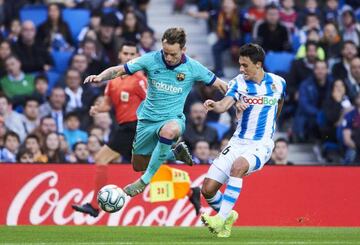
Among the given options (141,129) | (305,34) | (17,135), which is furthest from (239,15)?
(141,129)

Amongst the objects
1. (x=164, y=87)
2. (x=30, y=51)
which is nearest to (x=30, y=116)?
(x=30, y=51)

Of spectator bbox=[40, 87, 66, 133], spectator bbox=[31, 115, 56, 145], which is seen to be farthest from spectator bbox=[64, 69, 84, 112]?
spectator bbox=[31, 115, 56, 145]

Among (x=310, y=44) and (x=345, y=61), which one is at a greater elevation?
(x=310, y=44)

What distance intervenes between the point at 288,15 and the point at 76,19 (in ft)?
13.1

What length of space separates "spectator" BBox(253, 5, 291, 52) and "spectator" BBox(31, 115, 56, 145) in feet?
15.4

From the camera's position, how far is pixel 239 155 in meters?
14.5

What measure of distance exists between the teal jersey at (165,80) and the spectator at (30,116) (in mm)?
5586

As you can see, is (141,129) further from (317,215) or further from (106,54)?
(106,54)

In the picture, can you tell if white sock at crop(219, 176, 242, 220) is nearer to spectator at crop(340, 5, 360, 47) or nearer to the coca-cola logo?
the coca-cola logo

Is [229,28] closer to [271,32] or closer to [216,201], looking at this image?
[271,32]

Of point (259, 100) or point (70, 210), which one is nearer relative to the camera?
point (259, 100)

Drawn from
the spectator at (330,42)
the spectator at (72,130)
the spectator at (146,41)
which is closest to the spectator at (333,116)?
the spectator at (330,42)

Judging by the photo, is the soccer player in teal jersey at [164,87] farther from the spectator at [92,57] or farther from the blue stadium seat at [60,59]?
the blue stadium seat at [60,59]

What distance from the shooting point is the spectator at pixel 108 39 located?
22.8 metres
